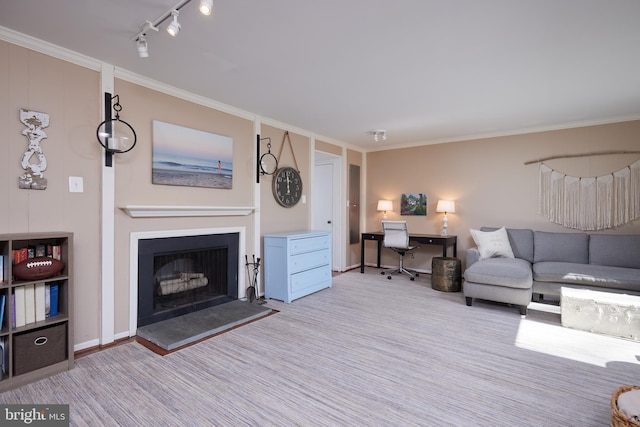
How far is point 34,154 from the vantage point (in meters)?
2.28

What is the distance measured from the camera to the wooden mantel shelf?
2.76m

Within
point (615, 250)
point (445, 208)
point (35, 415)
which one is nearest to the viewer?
point (35, 415)

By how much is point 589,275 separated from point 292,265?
3316 mm

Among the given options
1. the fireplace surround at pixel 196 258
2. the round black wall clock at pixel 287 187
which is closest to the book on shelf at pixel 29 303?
the fireplace surround at pixel 196 258

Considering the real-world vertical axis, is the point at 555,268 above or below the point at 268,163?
below

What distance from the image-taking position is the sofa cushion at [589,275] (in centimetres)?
323

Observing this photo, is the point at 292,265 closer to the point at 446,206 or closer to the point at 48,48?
the point at 446,206

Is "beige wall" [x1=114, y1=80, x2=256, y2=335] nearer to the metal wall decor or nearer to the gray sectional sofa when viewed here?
the metal wall decor

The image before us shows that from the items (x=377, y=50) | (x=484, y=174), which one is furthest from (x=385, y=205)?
(x=377, y=50)

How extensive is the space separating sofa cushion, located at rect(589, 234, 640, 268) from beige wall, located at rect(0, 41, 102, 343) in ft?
17.9

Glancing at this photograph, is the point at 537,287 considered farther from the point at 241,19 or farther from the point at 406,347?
the point at 241,19

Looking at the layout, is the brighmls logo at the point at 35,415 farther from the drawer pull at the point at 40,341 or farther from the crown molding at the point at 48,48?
the crown molding at the point at 48,48

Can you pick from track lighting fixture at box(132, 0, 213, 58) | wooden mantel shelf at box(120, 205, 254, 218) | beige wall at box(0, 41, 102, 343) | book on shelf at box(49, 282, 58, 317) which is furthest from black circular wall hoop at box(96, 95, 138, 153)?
book on shelf at box(49, 282, 58, 317)

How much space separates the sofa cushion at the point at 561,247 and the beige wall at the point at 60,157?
16.7 ft
